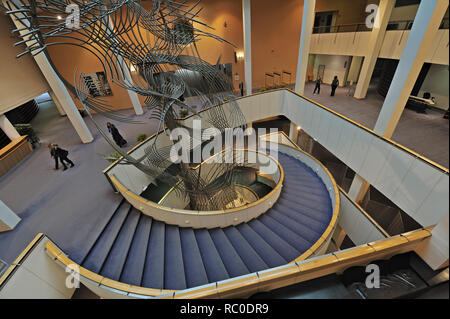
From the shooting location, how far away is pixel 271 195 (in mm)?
6609

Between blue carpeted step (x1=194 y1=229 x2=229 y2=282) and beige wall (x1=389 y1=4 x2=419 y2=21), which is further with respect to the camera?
beige wall (x1=389 y1=4 x2=419 y2=21)

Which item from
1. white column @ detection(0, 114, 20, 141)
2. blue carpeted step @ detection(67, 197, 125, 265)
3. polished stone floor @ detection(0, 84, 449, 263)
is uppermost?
white column @ detection(0, 114, 20, 141)

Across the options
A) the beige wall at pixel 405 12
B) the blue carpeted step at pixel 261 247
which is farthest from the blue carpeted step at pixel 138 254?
the beige wall at pixel 405 12

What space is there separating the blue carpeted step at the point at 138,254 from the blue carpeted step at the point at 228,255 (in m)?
1.85

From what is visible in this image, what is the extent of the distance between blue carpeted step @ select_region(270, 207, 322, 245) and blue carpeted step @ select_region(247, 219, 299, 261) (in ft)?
2.10

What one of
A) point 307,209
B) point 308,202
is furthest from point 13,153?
point 308,202

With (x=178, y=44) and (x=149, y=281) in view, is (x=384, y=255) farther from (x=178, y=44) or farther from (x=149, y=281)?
(x=178, y=44)

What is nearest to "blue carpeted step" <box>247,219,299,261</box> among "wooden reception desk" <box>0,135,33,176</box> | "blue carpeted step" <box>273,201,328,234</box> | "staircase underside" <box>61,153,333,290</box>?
"staircase underside" <box>61,153,333,290</box>

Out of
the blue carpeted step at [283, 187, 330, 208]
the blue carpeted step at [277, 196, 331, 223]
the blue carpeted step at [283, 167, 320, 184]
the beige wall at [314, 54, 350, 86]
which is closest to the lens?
the blue carpeted step at [277, 196, 331, 223]

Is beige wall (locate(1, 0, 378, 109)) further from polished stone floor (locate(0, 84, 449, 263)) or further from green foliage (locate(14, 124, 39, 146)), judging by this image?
polished stone floor (locate(0, 84, 449, 263))

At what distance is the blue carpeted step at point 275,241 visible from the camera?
4945mm

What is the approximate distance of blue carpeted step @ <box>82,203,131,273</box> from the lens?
4.07 m

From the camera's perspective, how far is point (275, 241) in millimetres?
5375

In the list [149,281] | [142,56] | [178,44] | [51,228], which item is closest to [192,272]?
[149,281]
